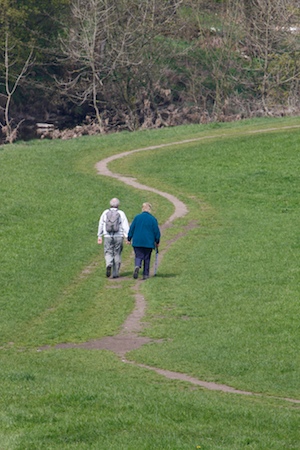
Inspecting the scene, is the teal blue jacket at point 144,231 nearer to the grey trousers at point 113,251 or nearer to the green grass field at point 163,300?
the grey trousers at point 113,251

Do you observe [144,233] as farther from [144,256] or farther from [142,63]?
[142,63]

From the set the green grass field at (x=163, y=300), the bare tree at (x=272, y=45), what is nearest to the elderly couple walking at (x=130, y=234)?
the green grass field at (x=163, y=300)

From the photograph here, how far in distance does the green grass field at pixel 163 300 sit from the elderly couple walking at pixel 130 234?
1.84ft

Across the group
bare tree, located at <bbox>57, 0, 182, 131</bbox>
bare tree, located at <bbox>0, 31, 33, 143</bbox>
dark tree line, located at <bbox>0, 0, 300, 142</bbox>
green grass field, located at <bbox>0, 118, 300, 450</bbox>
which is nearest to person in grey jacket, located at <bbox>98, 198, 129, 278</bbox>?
green grass field, located at <bbox>0, 118, 300, 450</bbox>

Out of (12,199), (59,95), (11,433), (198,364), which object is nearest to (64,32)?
(59,95)

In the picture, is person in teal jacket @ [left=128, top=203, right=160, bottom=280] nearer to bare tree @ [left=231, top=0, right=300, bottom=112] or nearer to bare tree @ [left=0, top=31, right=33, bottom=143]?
bare tree @ [left=0, top=31, right=33, bottom=143]

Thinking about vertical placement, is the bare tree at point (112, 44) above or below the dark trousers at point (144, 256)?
above

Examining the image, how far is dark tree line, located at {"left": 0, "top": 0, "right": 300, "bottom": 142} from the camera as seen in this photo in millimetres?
63906

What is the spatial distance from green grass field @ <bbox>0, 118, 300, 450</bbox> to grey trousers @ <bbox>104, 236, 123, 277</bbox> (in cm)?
44

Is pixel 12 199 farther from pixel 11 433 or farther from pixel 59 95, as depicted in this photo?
pixel 59 95

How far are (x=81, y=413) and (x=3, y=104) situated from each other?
59.6m

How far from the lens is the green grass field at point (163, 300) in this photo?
436 inches

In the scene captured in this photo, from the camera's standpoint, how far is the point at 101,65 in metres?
64.8

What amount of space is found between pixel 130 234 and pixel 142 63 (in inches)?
1802
